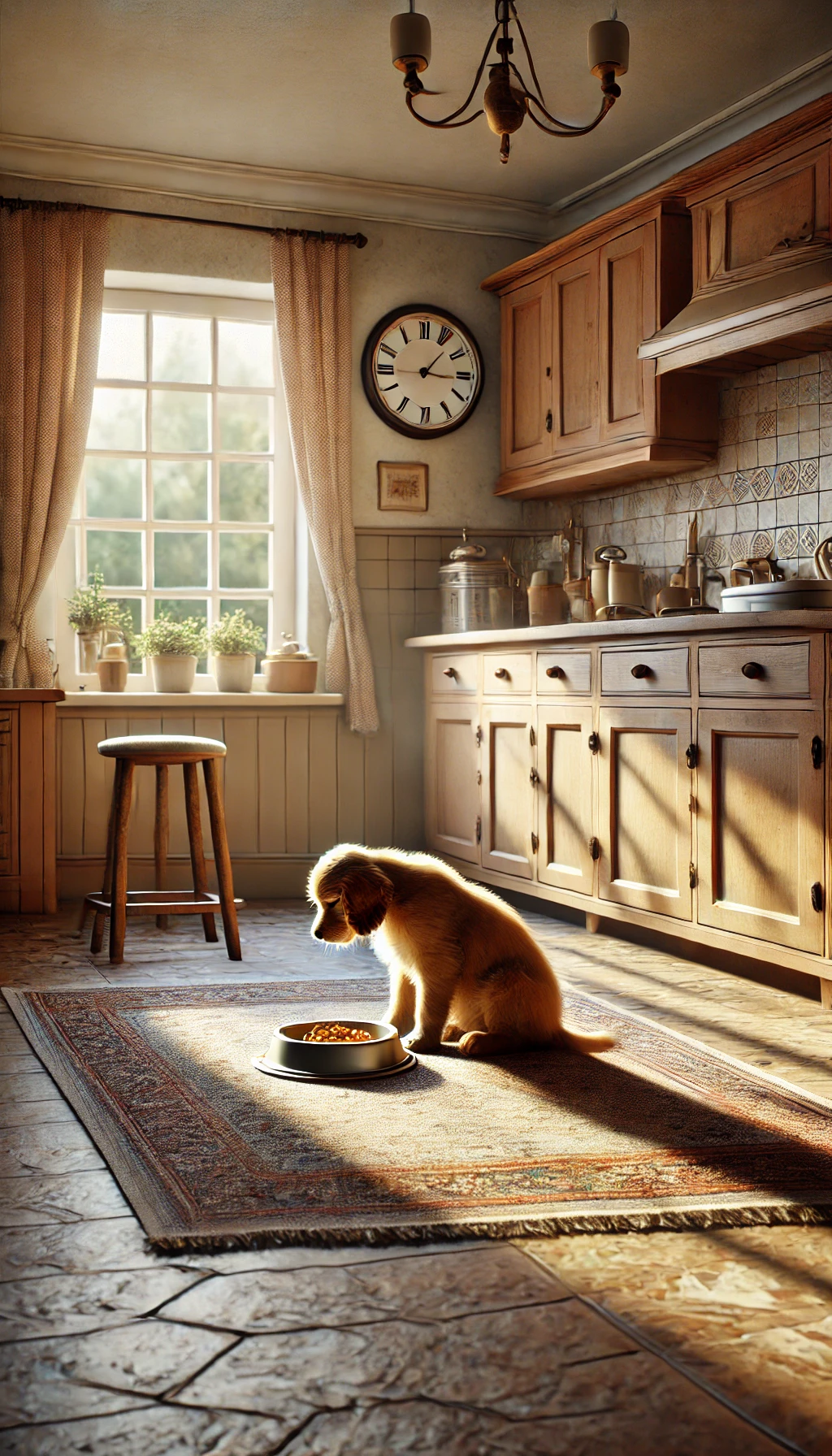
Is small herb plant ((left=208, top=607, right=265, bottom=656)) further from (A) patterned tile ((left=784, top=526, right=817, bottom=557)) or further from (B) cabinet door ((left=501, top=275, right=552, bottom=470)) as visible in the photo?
Answer: (A) patterned tile ((left=784, top=526, right=817, bottom=557))

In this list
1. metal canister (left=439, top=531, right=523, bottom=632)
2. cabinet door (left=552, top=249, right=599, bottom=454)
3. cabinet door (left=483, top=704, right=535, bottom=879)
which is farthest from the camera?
metal canister (left=439, top=531, right=523, bottom=632)

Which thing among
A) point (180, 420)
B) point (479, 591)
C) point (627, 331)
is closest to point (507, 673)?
point (479, 591)

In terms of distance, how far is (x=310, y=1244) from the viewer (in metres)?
1.79

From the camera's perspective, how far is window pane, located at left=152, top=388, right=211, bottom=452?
541cm

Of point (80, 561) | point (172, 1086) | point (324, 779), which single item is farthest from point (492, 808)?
point (172, 1086)

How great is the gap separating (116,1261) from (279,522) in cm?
411

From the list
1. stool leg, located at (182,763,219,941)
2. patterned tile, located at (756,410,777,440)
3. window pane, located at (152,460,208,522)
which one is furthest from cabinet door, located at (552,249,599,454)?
stool leg, located at (182,763,219,941)

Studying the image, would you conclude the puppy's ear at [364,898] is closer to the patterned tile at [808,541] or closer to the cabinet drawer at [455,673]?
the patterned tile at [808,541]

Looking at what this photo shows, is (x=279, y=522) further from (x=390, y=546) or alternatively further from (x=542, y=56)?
(x=542, y=56)

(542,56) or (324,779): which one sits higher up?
(542,56)

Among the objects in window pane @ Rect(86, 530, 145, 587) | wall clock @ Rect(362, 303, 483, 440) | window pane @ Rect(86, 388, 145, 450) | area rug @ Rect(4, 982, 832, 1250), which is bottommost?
area rug @ Rect(4, 982, 832, 1250)

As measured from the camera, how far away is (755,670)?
3426 millimetres

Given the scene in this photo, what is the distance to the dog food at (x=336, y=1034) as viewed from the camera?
2.64 meters

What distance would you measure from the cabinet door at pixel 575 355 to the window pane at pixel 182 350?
1.46 meters
